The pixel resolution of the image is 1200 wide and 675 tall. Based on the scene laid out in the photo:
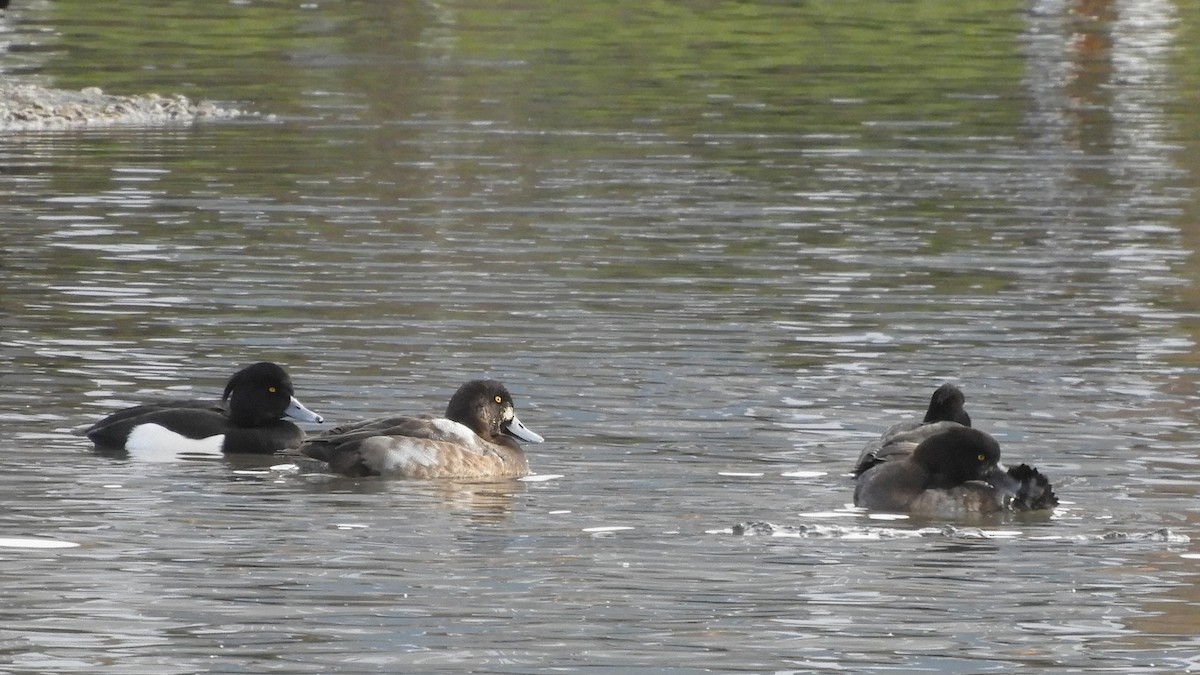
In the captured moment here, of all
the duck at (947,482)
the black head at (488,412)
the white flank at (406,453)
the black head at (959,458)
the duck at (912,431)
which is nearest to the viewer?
the duck at (947,482)

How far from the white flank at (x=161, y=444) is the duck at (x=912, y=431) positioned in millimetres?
3513

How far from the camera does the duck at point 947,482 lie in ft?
41.7

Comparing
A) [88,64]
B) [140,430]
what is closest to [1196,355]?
[140,430]

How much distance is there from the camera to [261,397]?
46.7ft

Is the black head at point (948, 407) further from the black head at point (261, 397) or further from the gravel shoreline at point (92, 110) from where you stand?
the gravel shoreline at point (92, 110)

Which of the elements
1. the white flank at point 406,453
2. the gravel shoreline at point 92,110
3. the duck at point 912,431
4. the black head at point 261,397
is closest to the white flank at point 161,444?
the black head at point 261,397

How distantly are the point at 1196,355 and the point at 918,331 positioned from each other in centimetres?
194

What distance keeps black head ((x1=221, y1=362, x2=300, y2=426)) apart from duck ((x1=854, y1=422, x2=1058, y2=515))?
3.30 meters

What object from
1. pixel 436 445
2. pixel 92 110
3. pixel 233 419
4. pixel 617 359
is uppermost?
pixel 436 445

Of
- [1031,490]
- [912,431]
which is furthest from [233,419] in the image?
[1031,490]

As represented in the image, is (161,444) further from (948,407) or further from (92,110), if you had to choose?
(92,110)

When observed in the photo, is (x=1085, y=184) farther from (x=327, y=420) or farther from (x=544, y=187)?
(x=327, y=420)

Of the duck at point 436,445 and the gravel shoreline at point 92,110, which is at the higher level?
the duck at point 436,445

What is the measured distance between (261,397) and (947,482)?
12.5 ft
